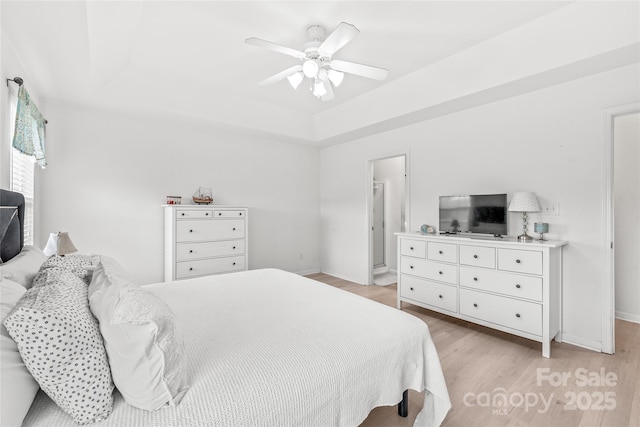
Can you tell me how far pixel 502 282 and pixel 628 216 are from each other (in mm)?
2072

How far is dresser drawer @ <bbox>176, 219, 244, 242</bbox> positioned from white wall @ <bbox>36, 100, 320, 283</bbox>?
1.63ft

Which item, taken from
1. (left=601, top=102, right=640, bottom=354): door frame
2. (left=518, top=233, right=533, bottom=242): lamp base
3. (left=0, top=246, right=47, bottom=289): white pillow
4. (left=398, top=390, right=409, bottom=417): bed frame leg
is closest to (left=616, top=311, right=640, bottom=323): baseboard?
(left=601, top=102, right=640, bottom=354): door frame

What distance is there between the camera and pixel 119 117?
3.69 meters

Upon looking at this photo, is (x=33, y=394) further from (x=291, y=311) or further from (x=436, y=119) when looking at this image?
(x=436, y=119)

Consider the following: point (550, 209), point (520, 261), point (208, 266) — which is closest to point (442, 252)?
point (520, 261)

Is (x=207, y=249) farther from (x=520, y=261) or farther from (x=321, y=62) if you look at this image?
(x=520, y=261)

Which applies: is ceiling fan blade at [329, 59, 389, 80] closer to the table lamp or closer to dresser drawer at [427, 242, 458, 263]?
the table lamp

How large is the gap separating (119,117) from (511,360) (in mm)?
4889

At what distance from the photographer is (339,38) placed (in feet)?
6.73

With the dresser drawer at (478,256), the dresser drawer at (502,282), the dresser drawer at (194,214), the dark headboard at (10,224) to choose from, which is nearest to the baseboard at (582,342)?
the dresser drawer at (502,282)

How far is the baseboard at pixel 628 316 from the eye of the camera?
3.19 m

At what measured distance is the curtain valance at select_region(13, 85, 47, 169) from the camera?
2.08m

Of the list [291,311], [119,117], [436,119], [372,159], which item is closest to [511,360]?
[291,311]

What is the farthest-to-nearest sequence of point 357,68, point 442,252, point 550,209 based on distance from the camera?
1. point 442,252
2. point 550,209
3. point 357,68
